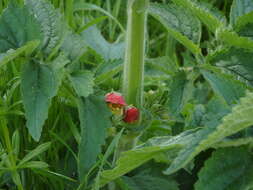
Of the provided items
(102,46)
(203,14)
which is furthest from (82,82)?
(102,46)

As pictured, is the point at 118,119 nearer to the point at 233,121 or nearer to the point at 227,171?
the point at 227,171

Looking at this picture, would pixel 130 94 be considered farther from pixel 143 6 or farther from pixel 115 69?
pixel 143 6

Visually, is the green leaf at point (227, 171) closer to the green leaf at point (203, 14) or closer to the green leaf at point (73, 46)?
the green leaf at point (203, 14)

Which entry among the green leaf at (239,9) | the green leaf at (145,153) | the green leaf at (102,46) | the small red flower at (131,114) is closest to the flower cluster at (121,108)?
the small red flower at (131,114)

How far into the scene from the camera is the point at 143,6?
1336 millimetres

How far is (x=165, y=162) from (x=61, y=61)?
0.49 metres

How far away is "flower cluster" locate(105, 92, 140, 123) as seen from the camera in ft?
4.70

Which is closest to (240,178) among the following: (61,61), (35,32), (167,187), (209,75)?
(209,75)

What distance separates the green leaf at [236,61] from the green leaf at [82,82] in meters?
0.30

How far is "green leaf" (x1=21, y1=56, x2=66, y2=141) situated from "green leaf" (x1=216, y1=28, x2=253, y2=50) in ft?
1.27

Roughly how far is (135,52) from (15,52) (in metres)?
0.31

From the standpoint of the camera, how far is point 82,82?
1.37 meters

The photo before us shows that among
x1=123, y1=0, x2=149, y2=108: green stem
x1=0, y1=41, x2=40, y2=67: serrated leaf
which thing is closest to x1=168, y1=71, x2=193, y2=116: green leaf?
x1=123, y1=0, x2=149, y2=108: green stem

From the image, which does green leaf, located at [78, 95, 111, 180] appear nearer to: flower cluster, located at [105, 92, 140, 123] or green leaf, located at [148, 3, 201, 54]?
flower cluster, located at [105, 92, 140, 123]
